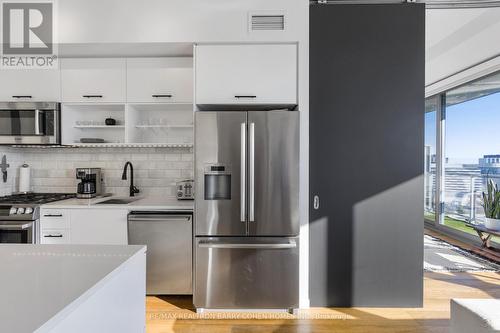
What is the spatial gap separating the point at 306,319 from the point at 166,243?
1.43 m

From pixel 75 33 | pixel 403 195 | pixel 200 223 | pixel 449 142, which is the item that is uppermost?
pixel 75 33

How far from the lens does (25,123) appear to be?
2934mm

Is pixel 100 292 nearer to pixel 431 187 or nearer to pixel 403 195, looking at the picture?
pixel 403 195

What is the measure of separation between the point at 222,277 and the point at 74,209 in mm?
1551

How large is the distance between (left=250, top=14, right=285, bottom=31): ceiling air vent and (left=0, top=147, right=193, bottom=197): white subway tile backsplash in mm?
1542

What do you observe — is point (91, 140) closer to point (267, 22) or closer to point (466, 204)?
point (267, 22)

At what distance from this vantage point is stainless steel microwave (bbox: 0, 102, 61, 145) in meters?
2.93

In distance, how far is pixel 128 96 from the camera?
9.82 ft

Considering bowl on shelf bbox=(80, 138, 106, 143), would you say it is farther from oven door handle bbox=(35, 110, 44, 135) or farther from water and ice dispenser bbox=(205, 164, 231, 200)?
water and ice dispenser bbox=(205, 164, 231, 200)

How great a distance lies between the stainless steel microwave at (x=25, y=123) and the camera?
9.61ft

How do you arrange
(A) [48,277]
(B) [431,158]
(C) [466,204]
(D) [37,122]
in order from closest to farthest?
1. (A) [48,277]
2. (D) [37,122]
3. (C) [466,204]
4. (B) [431,158]

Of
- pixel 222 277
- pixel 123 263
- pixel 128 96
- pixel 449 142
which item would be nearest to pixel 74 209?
pixel 128 96

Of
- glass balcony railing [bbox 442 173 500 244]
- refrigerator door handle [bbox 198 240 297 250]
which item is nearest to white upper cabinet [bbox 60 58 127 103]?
refrigerator door handle [bbox 198 240 297 250]

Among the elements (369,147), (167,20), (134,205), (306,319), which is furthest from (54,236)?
(369,147)
